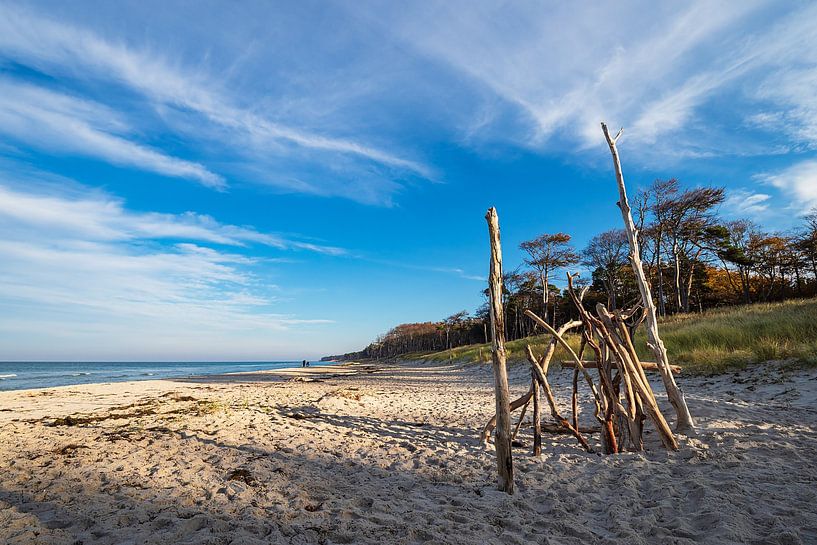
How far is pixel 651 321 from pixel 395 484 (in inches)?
184

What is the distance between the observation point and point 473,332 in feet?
226

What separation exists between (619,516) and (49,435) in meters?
8.74

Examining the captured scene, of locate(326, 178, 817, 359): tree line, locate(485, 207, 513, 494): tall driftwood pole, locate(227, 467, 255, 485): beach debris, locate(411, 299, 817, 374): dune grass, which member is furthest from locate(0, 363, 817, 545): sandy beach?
locate(326, 178, 817, 359): tree line

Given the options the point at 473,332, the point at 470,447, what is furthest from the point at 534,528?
the point at 473,332

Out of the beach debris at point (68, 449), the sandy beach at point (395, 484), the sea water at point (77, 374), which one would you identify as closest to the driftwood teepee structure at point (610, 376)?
the sandy beach at point (395, 484)

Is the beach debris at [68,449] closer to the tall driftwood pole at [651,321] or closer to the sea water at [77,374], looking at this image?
the tall driftwood pole at [651,321]

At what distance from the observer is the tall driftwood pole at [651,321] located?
5668mm

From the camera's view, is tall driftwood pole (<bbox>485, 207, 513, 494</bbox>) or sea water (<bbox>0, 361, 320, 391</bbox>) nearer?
tall driftwood pole (<bbox>485, 207, 513, 494</bbox>)

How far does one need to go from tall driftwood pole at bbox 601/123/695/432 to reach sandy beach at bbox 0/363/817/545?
0.38m

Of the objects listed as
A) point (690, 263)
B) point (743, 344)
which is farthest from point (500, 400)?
point (690, 263)

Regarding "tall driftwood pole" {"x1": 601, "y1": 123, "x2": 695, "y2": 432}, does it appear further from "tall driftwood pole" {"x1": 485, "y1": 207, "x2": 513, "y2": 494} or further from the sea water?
the sea water

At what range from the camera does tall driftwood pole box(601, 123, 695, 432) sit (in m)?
5.67

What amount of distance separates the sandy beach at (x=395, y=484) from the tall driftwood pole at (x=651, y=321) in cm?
38

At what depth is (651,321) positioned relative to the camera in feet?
19.9
